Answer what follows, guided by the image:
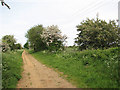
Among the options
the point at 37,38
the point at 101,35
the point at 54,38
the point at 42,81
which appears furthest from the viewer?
the point at 37,38

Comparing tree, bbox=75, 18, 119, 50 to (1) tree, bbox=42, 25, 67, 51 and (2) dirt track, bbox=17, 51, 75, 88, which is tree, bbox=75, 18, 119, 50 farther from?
(2) dirt track, bbox=17, 51, 75, 88

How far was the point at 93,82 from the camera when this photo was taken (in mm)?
6816

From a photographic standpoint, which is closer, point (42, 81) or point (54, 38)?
point (42, 81)

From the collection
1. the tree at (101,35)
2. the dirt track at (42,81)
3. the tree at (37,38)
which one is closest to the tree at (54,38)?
the tree at (101,35)

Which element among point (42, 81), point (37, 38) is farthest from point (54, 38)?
point (42, 81)

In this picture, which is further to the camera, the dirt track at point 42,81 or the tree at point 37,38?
the tree at point 37,38

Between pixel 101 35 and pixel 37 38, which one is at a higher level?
pixel 37 38

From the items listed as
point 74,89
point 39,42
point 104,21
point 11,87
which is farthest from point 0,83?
point 39,42

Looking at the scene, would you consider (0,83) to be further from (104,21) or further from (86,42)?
(104,21)

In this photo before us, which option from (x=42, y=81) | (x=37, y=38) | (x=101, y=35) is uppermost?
(x=37, y=38)

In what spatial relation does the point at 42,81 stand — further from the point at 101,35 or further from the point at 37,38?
the point at 37,38

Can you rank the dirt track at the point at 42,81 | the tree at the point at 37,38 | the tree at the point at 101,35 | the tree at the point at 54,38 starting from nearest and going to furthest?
1. the dirt track at the point at 42,81
2. the tree at the point at 101,35
3. the tree at the point at 54,38
4. the tree at the point at 37,38

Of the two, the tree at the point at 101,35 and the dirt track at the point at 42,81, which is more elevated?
the tree at the point at 101,35

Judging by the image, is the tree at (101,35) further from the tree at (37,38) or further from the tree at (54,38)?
the tree at (37,38)
